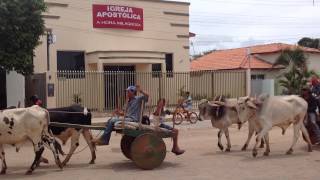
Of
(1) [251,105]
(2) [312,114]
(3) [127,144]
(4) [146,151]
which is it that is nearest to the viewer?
(4) [146,151]

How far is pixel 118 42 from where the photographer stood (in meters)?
33.0

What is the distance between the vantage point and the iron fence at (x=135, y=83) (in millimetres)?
28375

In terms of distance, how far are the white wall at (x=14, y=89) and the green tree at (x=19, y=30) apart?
21.1 ft

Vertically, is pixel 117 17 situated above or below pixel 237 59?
above

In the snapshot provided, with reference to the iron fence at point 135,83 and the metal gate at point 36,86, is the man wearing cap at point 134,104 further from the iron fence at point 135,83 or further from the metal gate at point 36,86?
the metal gate at point 36,86

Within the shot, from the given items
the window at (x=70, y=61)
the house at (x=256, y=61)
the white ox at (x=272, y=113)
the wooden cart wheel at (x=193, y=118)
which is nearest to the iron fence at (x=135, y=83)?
the wooden cart wheel at (x=193, y=118)

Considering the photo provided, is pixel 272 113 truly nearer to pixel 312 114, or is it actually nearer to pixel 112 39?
pixel 312 114

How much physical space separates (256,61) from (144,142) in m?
32.6

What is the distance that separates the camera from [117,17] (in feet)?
107

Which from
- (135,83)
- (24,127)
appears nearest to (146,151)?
(24,127)

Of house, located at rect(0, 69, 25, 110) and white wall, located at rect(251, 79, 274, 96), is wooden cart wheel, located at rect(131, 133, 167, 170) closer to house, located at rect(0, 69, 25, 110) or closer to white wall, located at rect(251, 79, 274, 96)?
house, located at rect(0, 69, 25, 110)

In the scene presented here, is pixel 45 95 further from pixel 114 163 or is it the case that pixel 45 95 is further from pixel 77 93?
pixel 114 163

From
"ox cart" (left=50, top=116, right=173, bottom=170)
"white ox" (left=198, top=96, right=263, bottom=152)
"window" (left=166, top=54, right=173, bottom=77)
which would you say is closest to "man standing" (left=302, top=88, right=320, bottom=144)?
"white ox" (left=198, top=96, right=263, bottom=152)

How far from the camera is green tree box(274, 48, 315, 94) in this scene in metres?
32.3
